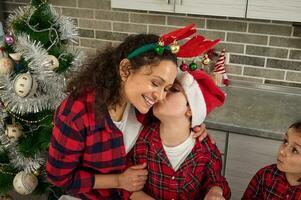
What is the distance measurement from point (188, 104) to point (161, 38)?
25 centimetres

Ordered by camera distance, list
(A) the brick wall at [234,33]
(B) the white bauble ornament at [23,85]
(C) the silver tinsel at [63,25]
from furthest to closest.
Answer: (A) the brick wall at [234,33] → (C) the silver tinsel at [63,25] → (B) the white bauble ornament at [23,85]

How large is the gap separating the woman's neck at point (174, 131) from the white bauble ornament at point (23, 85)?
0.61 meters

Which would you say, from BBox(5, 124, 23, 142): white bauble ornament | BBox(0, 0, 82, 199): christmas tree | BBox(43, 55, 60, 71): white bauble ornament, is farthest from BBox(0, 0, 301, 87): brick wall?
BBox(5, 124, 23, 142): white bauble ornament

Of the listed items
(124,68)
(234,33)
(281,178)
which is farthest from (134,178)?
(234,33)

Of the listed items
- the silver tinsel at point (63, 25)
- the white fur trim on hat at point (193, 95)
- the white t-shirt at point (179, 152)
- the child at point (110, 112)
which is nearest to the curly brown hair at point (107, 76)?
the child at point (110, 112)

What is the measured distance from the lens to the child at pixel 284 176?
3.76 ft

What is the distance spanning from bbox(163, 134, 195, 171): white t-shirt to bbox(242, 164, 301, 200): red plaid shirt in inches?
10.6

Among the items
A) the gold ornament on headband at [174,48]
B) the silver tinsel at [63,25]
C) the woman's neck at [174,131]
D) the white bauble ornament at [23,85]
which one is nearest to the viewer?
the gold ornament on headband at [174,48]

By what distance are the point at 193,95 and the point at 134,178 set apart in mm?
373

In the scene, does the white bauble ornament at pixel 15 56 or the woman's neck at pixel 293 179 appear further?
the white bauble ornament at pixel 15 56

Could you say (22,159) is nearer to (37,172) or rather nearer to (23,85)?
(37,172)

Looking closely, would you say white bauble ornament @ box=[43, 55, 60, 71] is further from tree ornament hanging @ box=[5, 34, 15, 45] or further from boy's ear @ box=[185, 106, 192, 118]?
boy's ear @ box=[185, 106, 192, 118]

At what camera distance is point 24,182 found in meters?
1.67

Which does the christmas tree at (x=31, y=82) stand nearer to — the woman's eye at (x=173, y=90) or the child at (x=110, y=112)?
the child at (x=110, y=112)
